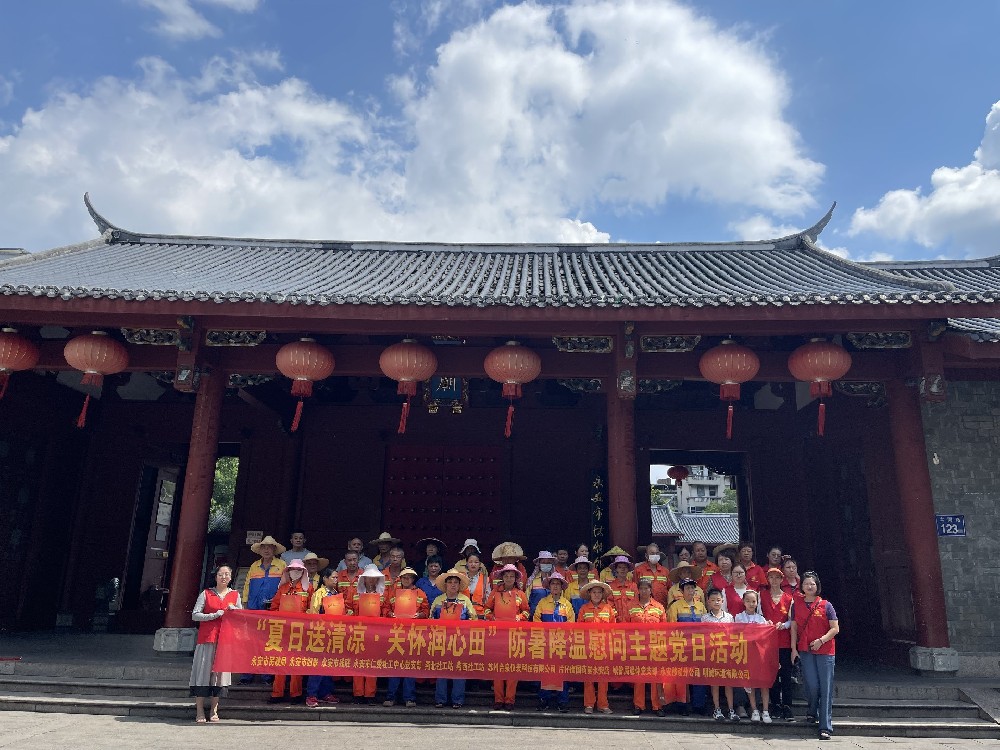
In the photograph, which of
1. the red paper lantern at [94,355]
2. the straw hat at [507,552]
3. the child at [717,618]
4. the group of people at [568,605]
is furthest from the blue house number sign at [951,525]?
the red paper lantern at [94,355]

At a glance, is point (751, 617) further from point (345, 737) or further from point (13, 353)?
point (13, 353)

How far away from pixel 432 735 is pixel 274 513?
6693 mm

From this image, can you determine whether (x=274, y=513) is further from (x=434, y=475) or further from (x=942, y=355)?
(x=942, y=355)

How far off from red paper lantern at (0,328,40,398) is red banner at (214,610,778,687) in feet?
15.6

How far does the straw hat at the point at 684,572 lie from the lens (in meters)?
7.80

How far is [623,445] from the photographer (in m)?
8.88

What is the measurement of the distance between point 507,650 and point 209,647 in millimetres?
2839

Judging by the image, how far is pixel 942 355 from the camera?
347 inches

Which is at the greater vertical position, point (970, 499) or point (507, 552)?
point (970, 499)

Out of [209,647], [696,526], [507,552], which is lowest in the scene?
[209,647]

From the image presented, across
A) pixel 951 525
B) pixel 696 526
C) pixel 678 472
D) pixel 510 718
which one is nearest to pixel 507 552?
pixel 510 718

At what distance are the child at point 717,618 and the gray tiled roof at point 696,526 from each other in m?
25.9

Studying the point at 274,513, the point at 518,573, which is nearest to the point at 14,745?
the point at 518,573

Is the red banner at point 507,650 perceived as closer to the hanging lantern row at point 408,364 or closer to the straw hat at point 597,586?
the straw hat at point 597,586
